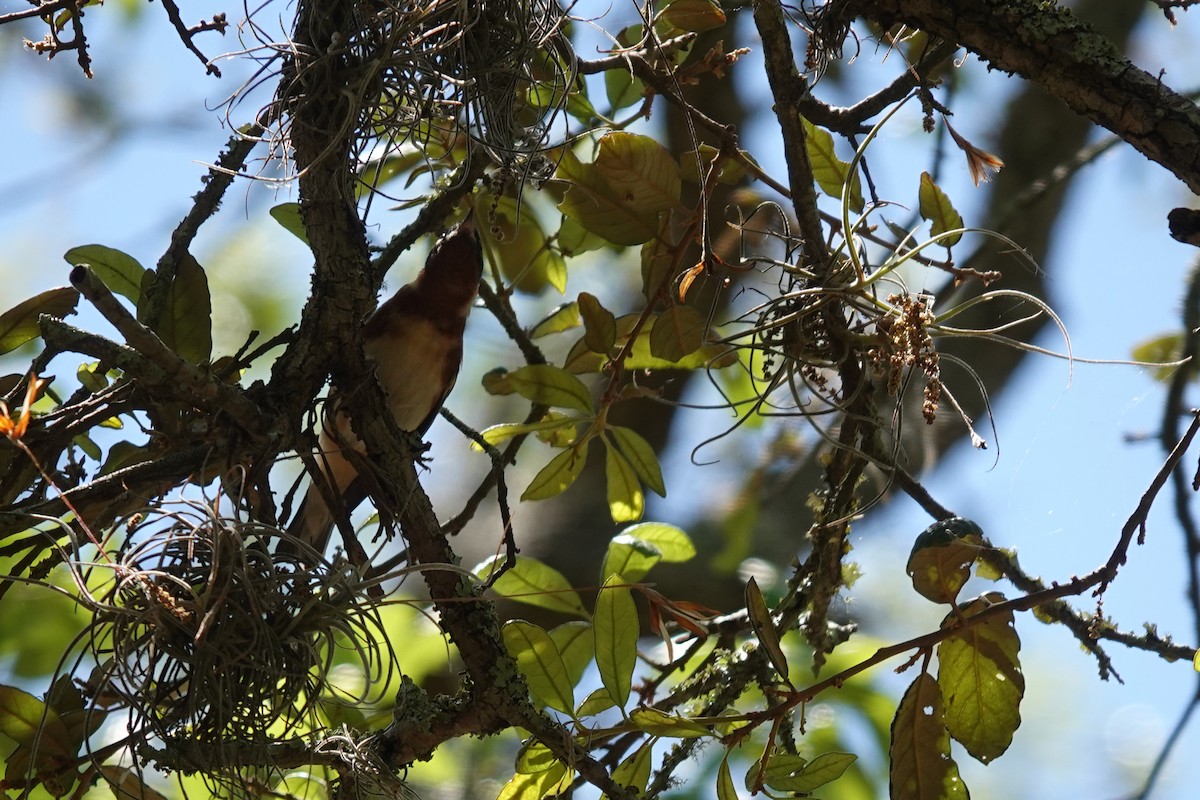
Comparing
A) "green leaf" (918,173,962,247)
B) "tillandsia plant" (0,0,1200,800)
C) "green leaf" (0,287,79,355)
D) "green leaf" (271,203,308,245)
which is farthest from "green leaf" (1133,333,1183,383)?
"green leaf" (0,287,79,355)

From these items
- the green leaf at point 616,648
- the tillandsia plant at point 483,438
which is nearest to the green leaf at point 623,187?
the tillandsia plant at point 483,438

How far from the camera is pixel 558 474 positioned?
1517mm

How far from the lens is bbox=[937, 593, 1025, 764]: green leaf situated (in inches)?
42.9

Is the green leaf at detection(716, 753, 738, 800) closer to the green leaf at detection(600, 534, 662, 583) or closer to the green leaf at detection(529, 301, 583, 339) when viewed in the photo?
the green leaf at detection(600, 534, 662, 583)

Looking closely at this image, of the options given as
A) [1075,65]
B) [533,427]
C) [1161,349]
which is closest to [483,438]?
[533,427]

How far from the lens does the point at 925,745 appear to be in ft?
3.68

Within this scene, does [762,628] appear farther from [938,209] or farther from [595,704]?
[938,209]

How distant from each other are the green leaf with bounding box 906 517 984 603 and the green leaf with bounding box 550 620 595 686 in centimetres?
55

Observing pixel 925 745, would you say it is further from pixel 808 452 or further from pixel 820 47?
pixel 808 452

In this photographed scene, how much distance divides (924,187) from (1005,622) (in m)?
0.60

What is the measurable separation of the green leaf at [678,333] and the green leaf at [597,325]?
0.37 feet

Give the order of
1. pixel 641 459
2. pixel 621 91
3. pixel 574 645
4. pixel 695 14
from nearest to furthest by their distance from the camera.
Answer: pixel 695 14 < pixel 574 645 < pixel 641 459 < pixel 621 91

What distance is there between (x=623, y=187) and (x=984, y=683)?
74 cm

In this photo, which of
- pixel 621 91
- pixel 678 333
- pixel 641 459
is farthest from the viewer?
pixel 621 91
